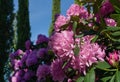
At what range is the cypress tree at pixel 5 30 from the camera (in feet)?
45.7

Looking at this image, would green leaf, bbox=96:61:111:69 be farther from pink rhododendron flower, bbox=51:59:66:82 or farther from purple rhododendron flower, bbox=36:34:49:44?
purple rhododendron flower, bbox=36:34:49:44

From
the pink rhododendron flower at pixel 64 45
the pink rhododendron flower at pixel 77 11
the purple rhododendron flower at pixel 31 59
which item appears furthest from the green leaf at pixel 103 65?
the purple rhododendron flower at pixel 31 59

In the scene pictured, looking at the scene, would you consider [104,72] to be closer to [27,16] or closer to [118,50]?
[118,50]

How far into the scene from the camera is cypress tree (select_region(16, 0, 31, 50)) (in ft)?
56.1

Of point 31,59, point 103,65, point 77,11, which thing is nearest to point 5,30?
point 31,59

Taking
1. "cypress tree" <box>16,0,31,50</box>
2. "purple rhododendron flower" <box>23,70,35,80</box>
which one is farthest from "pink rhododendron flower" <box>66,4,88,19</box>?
"cypress tree" <box>16,0,31,50</box>

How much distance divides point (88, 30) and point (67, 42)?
37 cm

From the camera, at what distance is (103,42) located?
2525 mm

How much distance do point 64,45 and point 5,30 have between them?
41.4 ft

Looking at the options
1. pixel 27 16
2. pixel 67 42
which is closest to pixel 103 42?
pixel 67 42

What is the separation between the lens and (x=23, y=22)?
58.3 ft

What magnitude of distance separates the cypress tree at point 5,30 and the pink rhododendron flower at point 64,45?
1117 cm

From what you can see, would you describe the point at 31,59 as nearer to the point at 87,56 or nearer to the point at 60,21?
the point at 60,21

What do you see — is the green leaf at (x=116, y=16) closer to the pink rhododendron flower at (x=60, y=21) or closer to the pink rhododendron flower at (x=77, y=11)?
the pink rhododendron flower at (x=77, y=11)
